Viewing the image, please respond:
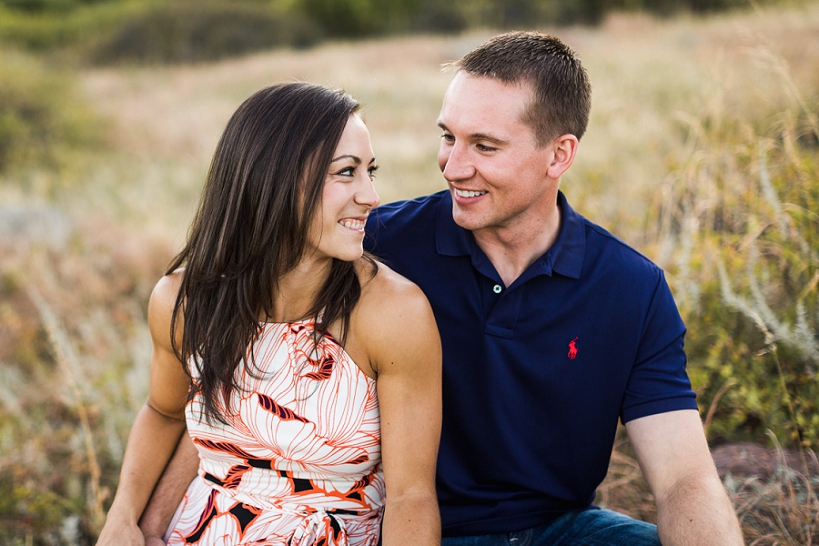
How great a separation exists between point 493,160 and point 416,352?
734 millimetres

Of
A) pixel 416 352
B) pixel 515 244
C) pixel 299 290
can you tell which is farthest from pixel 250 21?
pixel 416 352

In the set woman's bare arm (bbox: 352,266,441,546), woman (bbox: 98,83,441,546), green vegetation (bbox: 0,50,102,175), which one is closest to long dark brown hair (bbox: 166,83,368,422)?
woman (bbox: 98,83,441,546)

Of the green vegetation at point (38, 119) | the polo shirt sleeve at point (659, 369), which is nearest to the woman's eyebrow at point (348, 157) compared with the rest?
the polo shirt sleeve at point (659, 369)

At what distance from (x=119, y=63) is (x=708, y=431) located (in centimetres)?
1990

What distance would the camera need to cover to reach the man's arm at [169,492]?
6.64 ft

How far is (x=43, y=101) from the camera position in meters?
10.1

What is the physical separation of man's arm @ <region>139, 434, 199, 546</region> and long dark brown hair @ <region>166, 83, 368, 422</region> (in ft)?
1.04

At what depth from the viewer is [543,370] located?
2092 millimetres

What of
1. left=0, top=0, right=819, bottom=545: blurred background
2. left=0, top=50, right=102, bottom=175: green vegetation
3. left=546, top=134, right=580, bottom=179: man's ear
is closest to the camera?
left=546, top=134, right=580, bottom=179: man's ear

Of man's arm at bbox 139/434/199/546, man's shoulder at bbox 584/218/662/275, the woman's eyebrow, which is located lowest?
man's arm at bbox 139/434/199/546

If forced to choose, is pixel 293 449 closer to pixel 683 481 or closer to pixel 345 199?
pixel 345 199

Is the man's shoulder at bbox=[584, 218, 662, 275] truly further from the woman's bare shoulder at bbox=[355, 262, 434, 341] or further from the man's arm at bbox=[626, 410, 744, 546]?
the woman's bare shoulder at bbox=[355, 262, 434, 341]

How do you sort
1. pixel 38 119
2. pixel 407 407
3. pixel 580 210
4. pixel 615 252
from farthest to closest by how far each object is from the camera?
1. pixel 38 119
2. pixel 580 210
3. pixel 615 252
4. pixel 407 407

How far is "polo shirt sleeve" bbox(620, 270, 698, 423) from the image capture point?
201 centimetres
